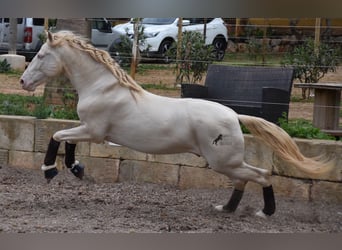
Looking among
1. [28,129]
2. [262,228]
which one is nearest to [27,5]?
[262,228]

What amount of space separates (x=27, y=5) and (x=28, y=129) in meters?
2.62

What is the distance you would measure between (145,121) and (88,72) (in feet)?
1.75

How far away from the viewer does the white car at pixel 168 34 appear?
813cm

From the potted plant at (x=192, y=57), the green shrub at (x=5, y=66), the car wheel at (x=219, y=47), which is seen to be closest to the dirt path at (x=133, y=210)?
the green shrub at (x=5, y=66)

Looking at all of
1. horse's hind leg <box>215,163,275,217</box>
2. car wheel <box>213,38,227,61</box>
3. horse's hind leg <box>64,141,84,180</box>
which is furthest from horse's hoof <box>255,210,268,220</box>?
car wheel <box>213,38,227,61</box>

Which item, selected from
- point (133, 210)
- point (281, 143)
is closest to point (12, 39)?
point (133, 210)

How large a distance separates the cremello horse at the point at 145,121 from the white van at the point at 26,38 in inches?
58.1

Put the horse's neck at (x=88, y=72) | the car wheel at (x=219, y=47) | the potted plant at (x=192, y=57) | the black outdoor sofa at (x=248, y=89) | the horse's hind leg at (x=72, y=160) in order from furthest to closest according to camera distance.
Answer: the car wheel at (x=219, y=47), the potted plant at (x=192, y=57), the black outdoor sofa at (x=248, y=89), the horse's hind leg at (x=72, y=160), the horse's neck at (x=88, y=72)

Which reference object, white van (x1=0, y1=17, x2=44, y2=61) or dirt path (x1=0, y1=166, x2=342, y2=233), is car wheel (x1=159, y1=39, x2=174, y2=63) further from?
dirt path (x1=0, y1=166, x2=342, y2=233)

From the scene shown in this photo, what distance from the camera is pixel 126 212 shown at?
18.6ft

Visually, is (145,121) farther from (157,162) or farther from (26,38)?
(26,38)

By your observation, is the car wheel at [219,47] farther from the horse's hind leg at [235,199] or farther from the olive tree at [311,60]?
the horse's hind leg at [235,199]

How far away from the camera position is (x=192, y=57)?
8.29m

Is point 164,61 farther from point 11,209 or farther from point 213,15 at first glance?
point 213,15
